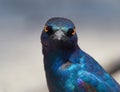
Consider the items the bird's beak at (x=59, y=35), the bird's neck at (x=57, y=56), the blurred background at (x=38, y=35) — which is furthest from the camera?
the blurred background at (x=38, y=35)

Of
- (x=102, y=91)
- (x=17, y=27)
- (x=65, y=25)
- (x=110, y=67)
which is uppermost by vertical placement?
(x=17, y=27)

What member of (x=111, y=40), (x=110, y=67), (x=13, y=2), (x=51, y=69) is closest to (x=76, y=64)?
(x=51, y=69)

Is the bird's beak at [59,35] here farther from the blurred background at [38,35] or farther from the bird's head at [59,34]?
the blurred background at [38,35]

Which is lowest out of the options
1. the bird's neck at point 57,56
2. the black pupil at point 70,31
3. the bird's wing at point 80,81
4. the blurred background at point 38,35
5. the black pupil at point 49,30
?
the bird's wing at point 80,81

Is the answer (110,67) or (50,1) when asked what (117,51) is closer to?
(110,67)

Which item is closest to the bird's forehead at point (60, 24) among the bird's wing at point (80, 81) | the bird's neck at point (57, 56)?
the bird's neck at point (57, 56)

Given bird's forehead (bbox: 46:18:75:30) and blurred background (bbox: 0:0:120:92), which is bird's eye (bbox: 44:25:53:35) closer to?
bird's forehead (bbox: 46:18:75:30)

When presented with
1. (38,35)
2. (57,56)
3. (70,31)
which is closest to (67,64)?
(57,56)

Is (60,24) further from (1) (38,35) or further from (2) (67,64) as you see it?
(1) (38,35)

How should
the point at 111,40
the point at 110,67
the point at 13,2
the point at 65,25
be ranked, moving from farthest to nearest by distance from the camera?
1. the point at 13,2
2. the point at 111,40
3. the point at 110,67
4. the point at 65,25
